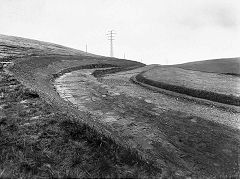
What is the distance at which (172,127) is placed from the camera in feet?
30.8

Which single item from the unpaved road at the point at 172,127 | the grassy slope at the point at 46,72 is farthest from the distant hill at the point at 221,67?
the unpaved road at the point at 172,127

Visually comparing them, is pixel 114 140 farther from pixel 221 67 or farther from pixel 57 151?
pixel 221 67

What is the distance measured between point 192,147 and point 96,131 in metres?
3.19

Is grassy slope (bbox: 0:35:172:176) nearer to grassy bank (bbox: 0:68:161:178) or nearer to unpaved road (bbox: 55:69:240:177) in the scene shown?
grassy bank (bbox: 0:68:161:178)

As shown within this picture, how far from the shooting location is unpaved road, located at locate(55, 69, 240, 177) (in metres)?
6.90

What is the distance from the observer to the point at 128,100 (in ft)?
44.0

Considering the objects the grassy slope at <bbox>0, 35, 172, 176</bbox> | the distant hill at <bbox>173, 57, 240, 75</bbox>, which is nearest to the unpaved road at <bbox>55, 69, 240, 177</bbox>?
the grassy slope at <bbox>0, 35, 172, 176</bbox>

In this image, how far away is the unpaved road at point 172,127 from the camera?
6.90m

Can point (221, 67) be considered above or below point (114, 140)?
above

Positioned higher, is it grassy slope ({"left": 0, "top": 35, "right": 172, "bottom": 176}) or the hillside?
grassy slope ({"left": 0, "top": 35, "right": 172, "bottom": 176})

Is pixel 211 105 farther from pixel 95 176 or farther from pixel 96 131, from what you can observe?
pixel 95 176

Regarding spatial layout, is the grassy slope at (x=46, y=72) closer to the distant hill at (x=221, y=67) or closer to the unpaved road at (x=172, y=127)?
the unpaved road at (x=172, y=127)

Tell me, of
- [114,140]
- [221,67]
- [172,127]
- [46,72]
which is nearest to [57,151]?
[114,140]

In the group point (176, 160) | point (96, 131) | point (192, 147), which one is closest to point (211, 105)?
point (192, 147)
